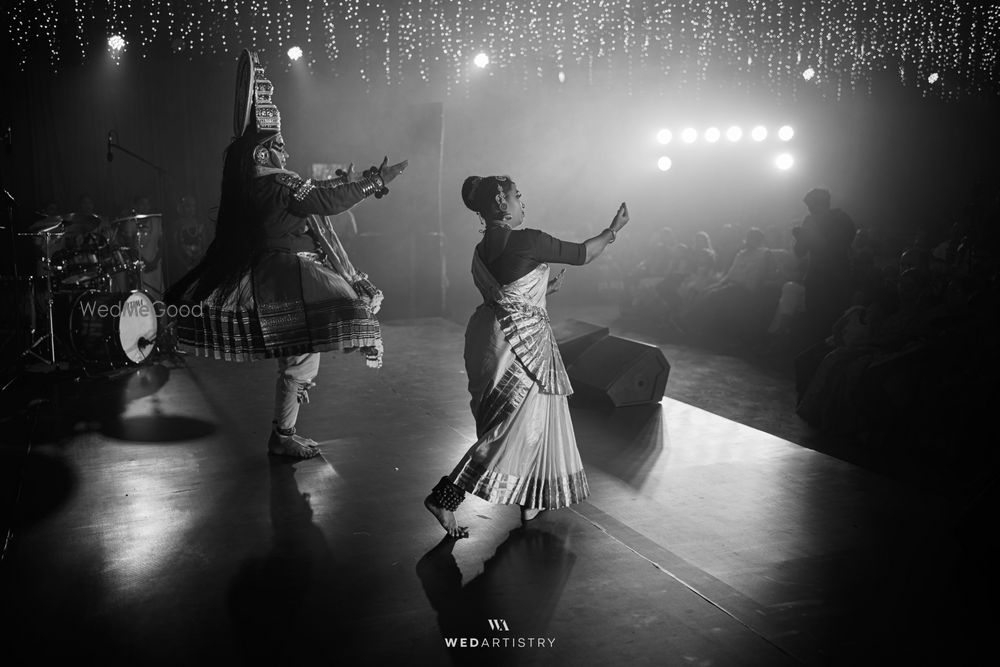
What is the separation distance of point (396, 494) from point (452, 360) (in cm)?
370

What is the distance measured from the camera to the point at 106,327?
6.60 m

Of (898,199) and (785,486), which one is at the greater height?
(898,199)

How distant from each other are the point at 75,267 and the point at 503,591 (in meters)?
5.83

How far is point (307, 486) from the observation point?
13.0 feet

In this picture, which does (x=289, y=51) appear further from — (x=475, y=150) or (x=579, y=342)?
(x=579, y=342)

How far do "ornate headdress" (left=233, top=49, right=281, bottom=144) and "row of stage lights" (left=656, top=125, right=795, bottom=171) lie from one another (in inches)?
444

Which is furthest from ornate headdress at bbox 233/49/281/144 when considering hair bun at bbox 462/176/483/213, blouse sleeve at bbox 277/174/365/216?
hair bun at bbox 462/176/483/213

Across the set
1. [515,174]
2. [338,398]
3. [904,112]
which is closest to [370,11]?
[515,174]

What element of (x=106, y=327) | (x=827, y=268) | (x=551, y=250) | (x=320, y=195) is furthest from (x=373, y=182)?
(x=827, y=268)

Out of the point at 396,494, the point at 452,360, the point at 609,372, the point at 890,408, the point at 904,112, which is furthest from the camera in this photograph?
the point at 904,112

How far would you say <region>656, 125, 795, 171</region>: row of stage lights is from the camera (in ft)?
44.5

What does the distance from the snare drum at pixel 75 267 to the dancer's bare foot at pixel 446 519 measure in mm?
5160

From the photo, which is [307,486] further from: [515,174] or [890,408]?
[515,174]

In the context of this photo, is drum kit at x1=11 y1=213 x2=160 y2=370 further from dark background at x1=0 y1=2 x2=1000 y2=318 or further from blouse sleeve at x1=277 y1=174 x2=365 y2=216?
dark background at x1=0 y1=2 x2=1000 y2=318
